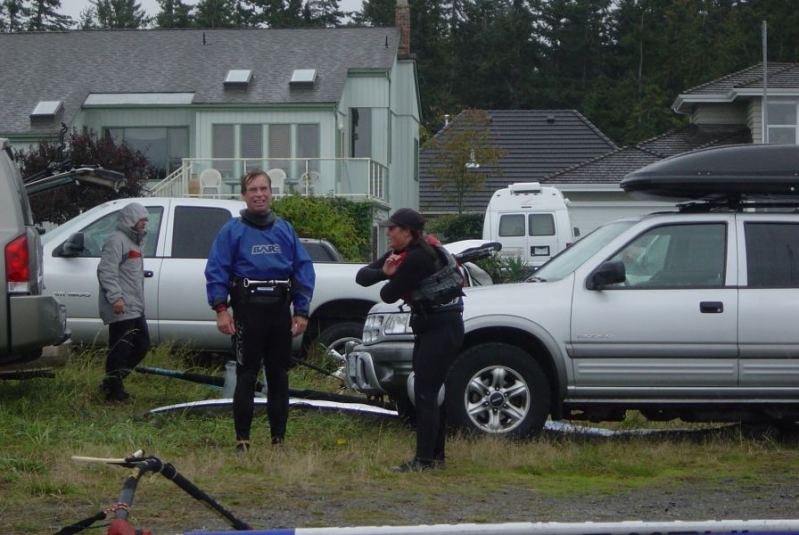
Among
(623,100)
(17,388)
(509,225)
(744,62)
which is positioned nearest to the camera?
(17,388)

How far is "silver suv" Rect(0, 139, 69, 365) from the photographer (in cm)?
888

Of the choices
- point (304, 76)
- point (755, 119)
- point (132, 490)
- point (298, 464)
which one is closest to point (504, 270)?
point (298, 464)

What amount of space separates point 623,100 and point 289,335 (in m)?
61.7

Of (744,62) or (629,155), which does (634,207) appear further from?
(744,62)

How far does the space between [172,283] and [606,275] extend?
4969mm

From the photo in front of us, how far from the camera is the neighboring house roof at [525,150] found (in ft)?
161

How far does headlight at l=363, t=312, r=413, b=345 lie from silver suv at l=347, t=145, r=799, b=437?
0.02m

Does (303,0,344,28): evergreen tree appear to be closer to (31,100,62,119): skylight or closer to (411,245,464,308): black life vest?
(31,100,62,119): skylight

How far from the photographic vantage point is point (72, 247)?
12.5 meters

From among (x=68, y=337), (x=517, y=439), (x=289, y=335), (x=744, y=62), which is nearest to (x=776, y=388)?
(x=517, y=439)

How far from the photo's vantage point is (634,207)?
125 ft

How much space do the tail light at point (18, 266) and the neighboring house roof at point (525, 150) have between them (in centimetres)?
3904

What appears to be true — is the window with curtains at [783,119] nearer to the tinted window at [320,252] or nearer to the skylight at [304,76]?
the skylight at [304,76]

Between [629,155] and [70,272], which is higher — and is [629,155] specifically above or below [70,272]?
above
